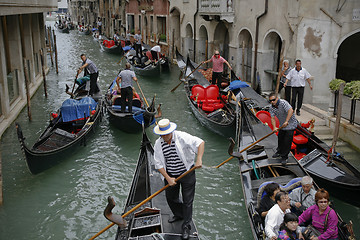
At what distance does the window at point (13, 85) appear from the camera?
6.82 m

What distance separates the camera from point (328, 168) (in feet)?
12.5

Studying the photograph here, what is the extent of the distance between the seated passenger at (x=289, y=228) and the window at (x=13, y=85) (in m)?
5.70

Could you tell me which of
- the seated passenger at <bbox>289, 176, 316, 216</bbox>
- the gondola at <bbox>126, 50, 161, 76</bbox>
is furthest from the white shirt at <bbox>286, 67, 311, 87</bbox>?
the gondola at <bbox>126, 50, 161, 76</bbox>

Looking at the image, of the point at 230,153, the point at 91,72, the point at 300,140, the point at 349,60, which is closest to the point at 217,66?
the point at 91,72

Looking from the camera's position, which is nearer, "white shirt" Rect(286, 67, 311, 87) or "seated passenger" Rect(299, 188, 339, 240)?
"seated passenger" Rect(299, 188, 339, 240)

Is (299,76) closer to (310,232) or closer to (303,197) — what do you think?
(303,197)

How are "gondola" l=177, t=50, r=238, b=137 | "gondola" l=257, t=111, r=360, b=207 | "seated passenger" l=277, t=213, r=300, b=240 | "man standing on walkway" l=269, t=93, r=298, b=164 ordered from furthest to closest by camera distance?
1. "gondola" l=177, t=50, r=238, b=137
2. "man standing on walkway" l=269, t=93, r=298, b=164
3. "gondola" l=257, t=111, r=360, b=207
4. "seated passenger" l=277, t=213, r=300, b=240

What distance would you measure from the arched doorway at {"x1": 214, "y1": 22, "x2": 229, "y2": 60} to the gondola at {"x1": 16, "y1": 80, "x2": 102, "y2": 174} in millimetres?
4639

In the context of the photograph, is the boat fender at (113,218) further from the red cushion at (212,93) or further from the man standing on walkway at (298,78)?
the red cushion at (212,93)

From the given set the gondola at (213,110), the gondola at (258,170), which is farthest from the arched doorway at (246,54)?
the gondola at (258,170)

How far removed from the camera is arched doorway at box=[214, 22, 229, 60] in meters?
10.2

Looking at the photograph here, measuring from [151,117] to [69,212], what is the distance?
1.93 m

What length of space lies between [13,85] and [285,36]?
492 cm

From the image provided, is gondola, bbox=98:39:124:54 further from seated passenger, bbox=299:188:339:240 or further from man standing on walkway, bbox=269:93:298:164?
seated passenger, bbox=299:188:339:240
